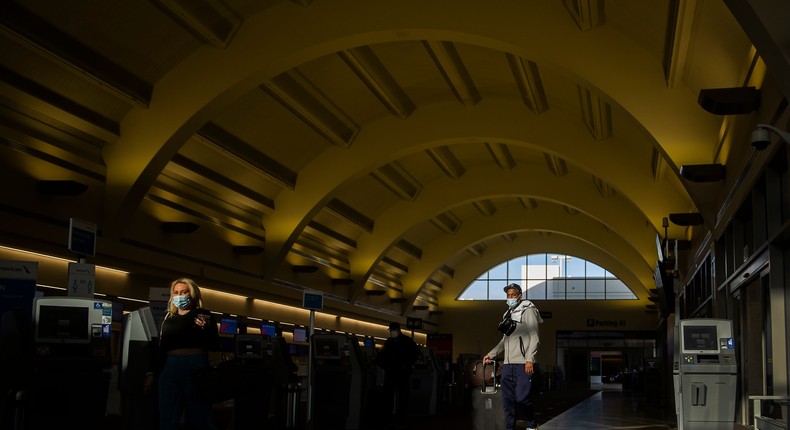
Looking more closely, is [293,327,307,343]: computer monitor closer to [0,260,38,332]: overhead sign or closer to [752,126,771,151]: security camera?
[0,260,38,332]: overhead sign

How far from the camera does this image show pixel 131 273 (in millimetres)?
17594

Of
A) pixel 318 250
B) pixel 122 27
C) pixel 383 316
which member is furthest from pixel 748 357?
pixel 383 316

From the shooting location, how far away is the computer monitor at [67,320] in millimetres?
7457

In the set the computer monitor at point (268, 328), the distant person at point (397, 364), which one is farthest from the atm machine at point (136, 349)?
the computer monitor at point (268, 328)

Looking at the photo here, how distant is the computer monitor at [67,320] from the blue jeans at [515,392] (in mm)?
4126

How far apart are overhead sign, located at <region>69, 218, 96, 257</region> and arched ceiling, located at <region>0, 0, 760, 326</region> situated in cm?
377

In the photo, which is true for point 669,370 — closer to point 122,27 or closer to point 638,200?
point 638,200

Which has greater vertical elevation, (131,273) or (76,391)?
(131,273)

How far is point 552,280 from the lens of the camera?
41.7 m

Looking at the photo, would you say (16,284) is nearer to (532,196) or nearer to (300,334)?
(300,334)

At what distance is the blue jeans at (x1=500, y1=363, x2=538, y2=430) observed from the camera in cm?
919

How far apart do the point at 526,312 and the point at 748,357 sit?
362cm

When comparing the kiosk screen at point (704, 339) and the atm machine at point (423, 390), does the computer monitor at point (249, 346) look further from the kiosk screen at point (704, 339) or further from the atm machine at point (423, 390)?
the atm machine at point (423, 390)

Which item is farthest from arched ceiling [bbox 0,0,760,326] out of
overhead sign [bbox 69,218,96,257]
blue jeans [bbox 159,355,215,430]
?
blue jeans [bbox 159,355,215,430]
